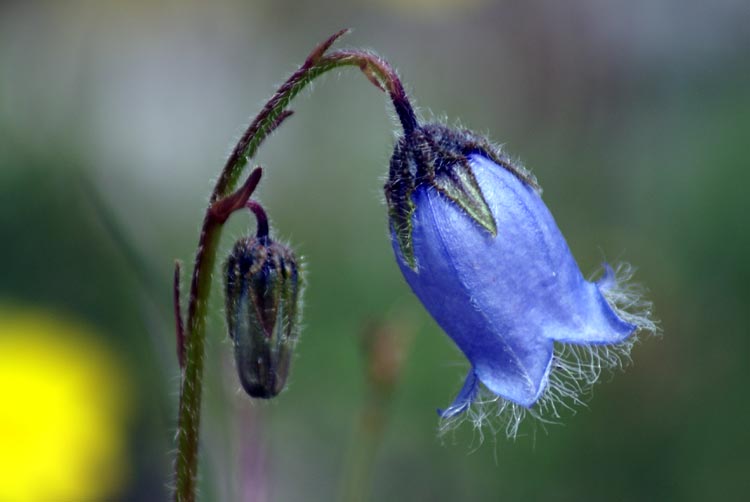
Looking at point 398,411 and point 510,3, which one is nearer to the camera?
point 398,411

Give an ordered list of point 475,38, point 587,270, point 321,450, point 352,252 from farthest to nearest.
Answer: point 475,38
point 352,252
point 587,270
point 321,450

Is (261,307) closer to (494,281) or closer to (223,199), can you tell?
(223,199)

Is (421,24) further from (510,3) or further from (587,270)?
(587,270)

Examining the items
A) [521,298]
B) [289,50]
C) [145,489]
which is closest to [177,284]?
[521,298]

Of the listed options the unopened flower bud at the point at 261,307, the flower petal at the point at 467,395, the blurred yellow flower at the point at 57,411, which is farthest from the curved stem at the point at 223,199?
the blurred yellow flower at the point at 57,411

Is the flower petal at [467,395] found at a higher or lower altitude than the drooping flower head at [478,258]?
lower

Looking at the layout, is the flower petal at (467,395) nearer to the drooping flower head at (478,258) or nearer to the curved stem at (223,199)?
the drooping flower head at (478,258)

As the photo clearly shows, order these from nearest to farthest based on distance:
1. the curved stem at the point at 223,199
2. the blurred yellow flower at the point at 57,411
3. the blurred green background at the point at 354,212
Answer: the curved stem at the point at 223,199 → the blurred yellow flower at the point at 57,411 → the blurred green background at the point at 354,212

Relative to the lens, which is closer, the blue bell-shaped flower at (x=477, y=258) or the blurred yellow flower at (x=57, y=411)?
the blue bell-shaped flower at (x=477, y=258)
